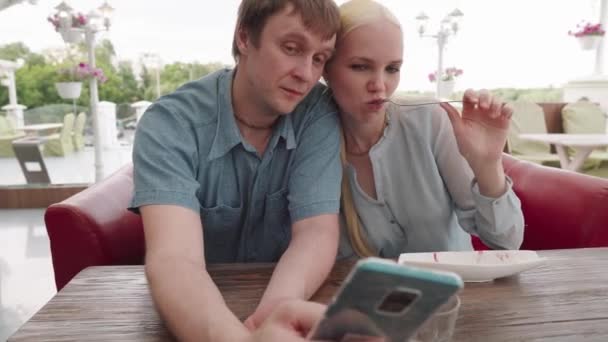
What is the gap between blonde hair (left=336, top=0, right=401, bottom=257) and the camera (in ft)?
3.61

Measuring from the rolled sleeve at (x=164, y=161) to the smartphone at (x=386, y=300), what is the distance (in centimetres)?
59

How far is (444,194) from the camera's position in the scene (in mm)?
1245

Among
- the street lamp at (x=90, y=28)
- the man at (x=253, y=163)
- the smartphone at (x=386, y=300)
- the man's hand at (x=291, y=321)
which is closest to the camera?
the smartphone at (x=386, y=300)

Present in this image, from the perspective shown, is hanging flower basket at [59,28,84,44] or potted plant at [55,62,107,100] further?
potted plant at [55,62,107,100]

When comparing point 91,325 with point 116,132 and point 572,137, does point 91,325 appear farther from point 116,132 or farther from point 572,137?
point 116,132

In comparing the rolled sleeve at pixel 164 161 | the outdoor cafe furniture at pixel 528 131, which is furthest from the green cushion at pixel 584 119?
the rolled sleeve at pixel 164 161

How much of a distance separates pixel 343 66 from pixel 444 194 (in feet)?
1.41

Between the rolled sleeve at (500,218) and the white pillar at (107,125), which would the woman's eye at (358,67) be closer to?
the rolled sleeve at (500,218)

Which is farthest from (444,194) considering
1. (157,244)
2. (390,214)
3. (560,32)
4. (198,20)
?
(560,32)

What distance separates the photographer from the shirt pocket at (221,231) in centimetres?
113

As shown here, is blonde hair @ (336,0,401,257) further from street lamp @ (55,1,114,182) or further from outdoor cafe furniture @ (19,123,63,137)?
outdoor cafe furniture @ (19,123,63,137)

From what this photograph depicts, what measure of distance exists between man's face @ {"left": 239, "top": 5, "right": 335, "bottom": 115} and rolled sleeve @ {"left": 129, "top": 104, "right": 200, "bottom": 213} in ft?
0.67

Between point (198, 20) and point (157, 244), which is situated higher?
point (198, 20)

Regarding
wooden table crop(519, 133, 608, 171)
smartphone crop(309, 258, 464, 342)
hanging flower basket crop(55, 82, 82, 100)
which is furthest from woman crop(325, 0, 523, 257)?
Answer: hanging flower basket crop(55, 82, 82, 100)
